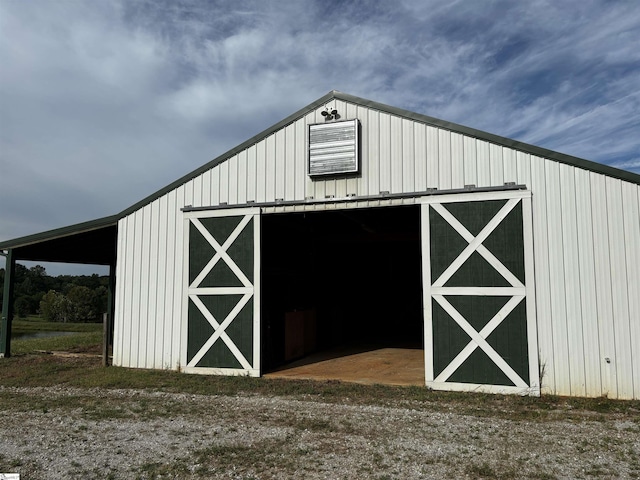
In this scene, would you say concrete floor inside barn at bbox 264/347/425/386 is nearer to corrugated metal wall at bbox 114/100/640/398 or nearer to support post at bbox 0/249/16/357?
corrugated metal wall at bbox 114/100/640/398

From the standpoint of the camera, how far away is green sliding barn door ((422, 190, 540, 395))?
7.39 metres

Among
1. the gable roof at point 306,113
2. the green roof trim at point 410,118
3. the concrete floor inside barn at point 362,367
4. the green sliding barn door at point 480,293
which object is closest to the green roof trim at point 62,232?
the gable roof at point 306,113

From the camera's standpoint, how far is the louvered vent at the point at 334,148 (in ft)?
28.2

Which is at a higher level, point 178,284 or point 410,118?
point 410,118

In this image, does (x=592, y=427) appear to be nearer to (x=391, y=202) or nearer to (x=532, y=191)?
(x=532, y=191)

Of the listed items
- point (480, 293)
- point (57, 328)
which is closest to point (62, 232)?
point (480, 293)

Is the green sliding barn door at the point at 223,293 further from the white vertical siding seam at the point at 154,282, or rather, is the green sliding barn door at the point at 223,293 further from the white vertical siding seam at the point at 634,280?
the white vertical siding seam at the point at 634,280

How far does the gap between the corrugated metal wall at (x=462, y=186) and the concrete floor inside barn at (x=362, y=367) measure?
240cm

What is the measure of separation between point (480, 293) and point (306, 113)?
4.66 metres

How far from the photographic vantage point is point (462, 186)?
7.96 meters

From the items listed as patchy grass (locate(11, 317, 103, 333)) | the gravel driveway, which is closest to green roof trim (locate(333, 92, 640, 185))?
the gravel driveway

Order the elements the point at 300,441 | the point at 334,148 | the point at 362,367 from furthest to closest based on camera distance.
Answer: the point at 362,367, the point at 334,148, the point at 300,441

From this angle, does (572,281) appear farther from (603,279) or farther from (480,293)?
(480,293)

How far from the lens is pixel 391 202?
27.5 feet
